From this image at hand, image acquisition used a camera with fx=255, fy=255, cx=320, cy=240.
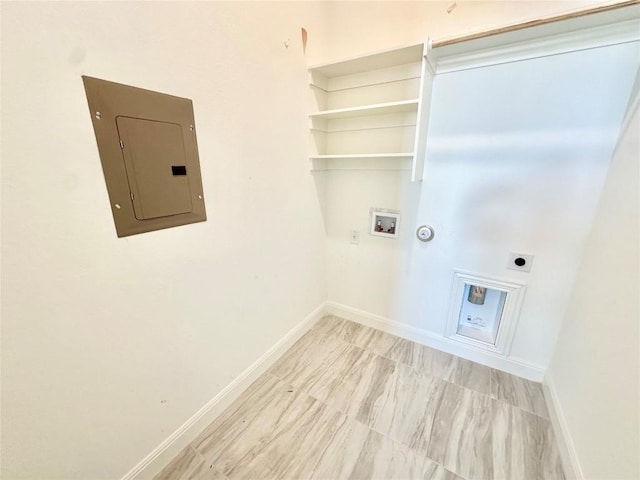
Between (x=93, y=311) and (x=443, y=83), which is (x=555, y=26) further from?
(x=93, y=311)

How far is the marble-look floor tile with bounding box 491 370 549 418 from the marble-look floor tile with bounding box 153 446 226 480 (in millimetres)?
1665

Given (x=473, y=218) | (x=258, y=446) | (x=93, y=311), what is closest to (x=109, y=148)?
(x=93, y=311)

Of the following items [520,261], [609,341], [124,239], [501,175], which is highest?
[501,175]

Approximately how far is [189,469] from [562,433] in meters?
1.88

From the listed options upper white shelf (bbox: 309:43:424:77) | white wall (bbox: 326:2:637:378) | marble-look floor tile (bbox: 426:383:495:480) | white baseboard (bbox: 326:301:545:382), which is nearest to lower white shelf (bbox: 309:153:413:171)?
white wall (bbox: 326:2:637:378)

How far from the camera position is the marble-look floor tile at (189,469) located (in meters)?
1.21

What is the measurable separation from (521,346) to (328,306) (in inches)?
59.0

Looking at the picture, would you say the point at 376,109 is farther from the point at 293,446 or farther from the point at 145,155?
the point at 293,446

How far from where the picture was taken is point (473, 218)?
1.68m

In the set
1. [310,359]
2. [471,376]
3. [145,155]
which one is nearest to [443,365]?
[471,376]

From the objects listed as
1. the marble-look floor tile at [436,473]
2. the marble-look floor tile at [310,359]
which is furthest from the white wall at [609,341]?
the marble-look floor tile at [310,359]

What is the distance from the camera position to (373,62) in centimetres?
167

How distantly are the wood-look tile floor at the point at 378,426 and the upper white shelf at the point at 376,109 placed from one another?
5.80 feet

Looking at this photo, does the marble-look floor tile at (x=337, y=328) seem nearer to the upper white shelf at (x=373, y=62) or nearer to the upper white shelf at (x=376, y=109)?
the upper white shelf at (x=376, y=109)
